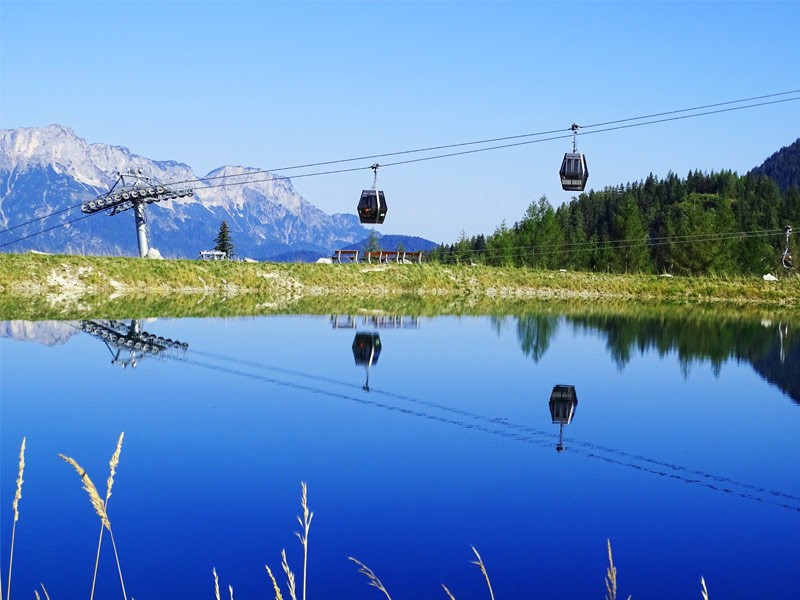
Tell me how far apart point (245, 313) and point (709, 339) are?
18154 millimetres

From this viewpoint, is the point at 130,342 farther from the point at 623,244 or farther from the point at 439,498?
the point at 623,244

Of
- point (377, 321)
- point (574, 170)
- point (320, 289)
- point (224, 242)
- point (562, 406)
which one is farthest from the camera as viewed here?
point (224, 242)

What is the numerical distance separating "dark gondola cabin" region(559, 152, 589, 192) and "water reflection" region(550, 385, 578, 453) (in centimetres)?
762

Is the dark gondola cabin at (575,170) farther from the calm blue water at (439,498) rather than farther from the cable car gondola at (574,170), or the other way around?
the calm blue water at (439,498)

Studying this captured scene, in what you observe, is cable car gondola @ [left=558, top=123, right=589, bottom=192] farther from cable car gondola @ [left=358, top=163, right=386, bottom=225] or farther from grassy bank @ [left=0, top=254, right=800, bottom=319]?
grassy bank @ [left=0, top=254, right=800, bottom=319]

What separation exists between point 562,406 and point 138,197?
43.0 meters

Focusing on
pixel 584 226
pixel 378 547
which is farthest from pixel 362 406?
pixel 584 226

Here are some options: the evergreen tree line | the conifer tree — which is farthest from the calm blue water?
the conifer tree

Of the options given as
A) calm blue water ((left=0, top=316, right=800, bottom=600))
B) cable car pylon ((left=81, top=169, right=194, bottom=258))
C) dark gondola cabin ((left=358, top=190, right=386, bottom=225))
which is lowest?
calm blue water ((left=0, top=316, right=800, bottom=600))

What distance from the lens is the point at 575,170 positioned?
94.2ft

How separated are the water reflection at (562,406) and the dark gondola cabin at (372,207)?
14.5 m

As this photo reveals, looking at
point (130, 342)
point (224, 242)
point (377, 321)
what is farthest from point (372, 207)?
point (224, 242)

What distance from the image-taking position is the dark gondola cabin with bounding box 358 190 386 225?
36250mm

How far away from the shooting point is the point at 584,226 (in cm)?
15600
